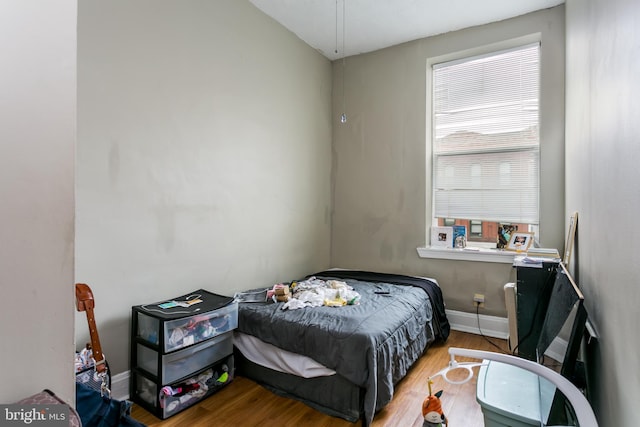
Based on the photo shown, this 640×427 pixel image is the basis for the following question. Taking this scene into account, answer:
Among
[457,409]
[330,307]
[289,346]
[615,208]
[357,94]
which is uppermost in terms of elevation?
[357,94]

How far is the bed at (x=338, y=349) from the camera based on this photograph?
1899 millimetres

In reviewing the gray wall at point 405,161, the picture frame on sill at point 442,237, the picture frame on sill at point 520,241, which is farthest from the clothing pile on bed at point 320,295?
the picture frame on sill at point 520,241

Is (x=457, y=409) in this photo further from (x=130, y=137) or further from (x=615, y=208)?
(x=130, y=137)

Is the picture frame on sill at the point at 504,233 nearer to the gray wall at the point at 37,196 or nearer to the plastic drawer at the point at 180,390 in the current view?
the plastic drawer at the point at 180,390

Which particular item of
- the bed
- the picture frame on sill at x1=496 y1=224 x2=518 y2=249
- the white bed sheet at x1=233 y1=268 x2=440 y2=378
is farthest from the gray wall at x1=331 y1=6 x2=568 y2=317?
the white bed sheet at x1=233 y1=268 x2=440 y2=378

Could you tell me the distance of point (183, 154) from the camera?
7.88 feet

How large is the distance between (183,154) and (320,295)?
1.46 m

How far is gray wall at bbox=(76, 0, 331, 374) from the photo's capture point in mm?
1955

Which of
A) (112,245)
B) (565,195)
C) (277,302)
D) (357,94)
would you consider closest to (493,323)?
(565,195)

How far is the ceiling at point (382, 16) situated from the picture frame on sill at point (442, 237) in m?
1.99

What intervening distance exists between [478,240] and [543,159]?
3.07 feet

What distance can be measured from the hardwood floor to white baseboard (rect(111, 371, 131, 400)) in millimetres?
119

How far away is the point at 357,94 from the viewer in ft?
12.8

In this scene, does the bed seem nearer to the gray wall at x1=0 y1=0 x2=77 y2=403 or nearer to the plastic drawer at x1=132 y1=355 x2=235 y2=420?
the plastic drawer at x1=132 y1=355 x2=235 y2=420
